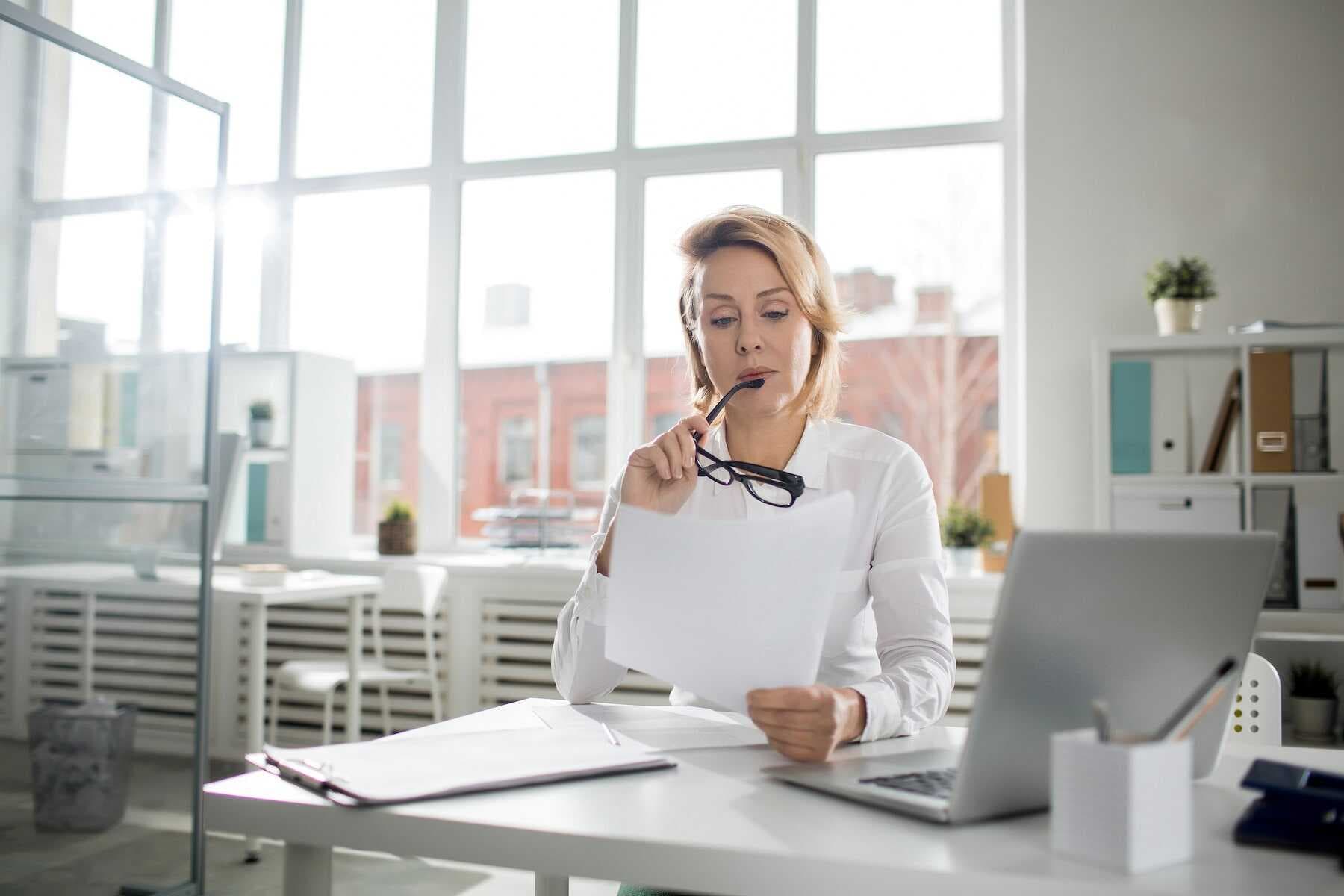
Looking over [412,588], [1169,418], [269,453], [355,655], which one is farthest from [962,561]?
[269,453]

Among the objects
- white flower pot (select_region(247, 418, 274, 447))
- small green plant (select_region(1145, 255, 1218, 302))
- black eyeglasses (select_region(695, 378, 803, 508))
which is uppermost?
small green plant (select_region(1145, 255, 1218, 302))

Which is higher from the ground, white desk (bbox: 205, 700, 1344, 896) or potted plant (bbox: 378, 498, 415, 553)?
potted plant (bbox: 378, 498, 415, 553)

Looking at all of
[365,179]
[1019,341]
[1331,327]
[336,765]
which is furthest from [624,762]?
[365,179]

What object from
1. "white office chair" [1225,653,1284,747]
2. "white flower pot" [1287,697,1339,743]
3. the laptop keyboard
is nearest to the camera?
the laptop keyboard

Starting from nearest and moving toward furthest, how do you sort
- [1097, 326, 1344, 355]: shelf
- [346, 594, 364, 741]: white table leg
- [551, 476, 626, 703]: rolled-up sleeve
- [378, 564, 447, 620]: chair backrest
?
[551, 476, 626, 703]: rolled-up sleeve < [1097, 326, 1344, 355]: shelf < [346, 594, 364, 741]: white table leg < [378, 564, 447, 620]: chair backrest

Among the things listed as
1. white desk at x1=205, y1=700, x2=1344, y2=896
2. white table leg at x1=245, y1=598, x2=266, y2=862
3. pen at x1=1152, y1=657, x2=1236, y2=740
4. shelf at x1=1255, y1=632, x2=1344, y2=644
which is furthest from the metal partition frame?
shelf at x1=1255, y1=632, x2=1344, y2=644

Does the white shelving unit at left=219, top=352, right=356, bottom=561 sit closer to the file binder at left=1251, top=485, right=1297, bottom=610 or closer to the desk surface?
the desk surface

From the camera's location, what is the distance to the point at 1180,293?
3199 millimetres

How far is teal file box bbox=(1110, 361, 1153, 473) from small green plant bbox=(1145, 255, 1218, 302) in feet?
0.87

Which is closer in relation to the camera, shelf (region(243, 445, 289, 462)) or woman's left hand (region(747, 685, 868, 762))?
woman's left hand (region(747, 685, 868, 762))

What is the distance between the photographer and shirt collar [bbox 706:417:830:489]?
5.12ft

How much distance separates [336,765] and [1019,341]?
337 centimetres

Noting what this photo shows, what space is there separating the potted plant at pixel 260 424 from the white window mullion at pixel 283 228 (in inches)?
23.2

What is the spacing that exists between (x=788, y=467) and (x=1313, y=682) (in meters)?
2.21
